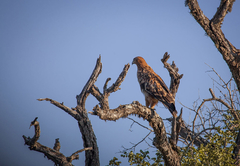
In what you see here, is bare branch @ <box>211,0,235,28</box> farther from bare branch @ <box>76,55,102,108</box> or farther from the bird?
bare branch @ <box>76,55,102,108</box>

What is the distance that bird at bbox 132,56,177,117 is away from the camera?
474 cm

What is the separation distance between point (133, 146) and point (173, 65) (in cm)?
186

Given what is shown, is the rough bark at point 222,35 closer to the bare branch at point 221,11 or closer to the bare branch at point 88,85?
the bare branch at point 221,11

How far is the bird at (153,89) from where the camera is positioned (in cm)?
474

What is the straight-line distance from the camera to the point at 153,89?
5117 millimetres

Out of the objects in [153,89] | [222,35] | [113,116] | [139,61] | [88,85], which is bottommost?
[113,116]

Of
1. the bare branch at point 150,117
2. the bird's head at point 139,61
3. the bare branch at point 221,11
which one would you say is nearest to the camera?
the bare branch at point 150,117

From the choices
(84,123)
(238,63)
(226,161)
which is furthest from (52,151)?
(238,63)

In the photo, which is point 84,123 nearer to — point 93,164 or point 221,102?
point 93,164

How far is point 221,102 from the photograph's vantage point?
17.4 feet

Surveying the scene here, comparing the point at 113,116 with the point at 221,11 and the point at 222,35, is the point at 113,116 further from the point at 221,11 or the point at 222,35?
the point at 221,11

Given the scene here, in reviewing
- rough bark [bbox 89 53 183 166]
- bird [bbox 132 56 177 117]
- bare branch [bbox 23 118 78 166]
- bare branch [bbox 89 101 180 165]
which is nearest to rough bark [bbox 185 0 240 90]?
rough bark [bbox 89 53 183 166]

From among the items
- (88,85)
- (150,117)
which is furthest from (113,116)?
(88,85)

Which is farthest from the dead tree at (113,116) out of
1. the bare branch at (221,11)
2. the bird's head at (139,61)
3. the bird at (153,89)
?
the bird's head at (139,61)
